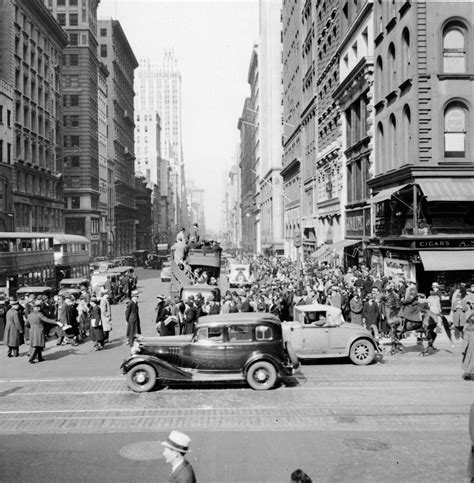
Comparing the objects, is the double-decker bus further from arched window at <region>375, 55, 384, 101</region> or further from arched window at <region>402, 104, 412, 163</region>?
arched window at <region>375, 55, 384, 101</region>

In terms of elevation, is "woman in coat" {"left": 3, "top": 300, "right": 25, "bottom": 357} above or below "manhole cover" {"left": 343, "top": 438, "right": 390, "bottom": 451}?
above

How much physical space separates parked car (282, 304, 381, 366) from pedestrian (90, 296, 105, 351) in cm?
664

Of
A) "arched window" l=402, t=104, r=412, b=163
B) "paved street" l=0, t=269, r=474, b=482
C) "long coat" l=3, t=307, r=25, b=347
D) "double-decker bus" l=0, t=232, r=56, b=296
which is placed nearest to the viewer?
"paved street" l=0, t=269, r=474, b=482

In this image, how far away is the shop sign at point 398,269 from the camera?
92.2 feet

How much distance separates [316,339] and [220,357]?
360cm

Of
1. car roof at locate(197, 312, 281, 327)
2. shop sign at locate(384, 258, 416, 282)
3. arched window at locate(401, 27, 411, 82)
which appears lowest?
car roof at locate(197, 312, 281, 327)

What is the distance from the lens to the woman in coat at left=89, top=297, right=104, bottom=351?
792 inches

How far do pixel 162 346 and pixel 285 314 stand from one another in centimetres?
949

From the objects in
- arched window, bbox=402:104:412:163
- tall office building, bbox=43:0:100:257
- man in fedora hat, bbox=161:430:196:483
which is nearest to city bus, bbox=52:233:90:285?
arched window, bbox=402:104:412:163

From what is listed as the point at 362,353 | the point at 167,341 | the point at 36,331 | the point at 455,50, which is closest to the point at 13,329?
the point at 36,331

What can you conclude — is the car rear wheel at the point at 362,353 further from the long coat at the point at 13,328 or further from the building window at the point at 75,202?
the building window at the point at 75,202

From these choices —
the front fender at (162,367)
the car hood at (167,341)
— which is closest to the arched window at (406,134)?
the car hood at (167,341)

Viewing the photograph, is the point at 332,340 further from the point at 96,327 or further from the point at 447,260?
the point at 447,260

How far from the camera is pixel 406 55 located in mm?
29219
